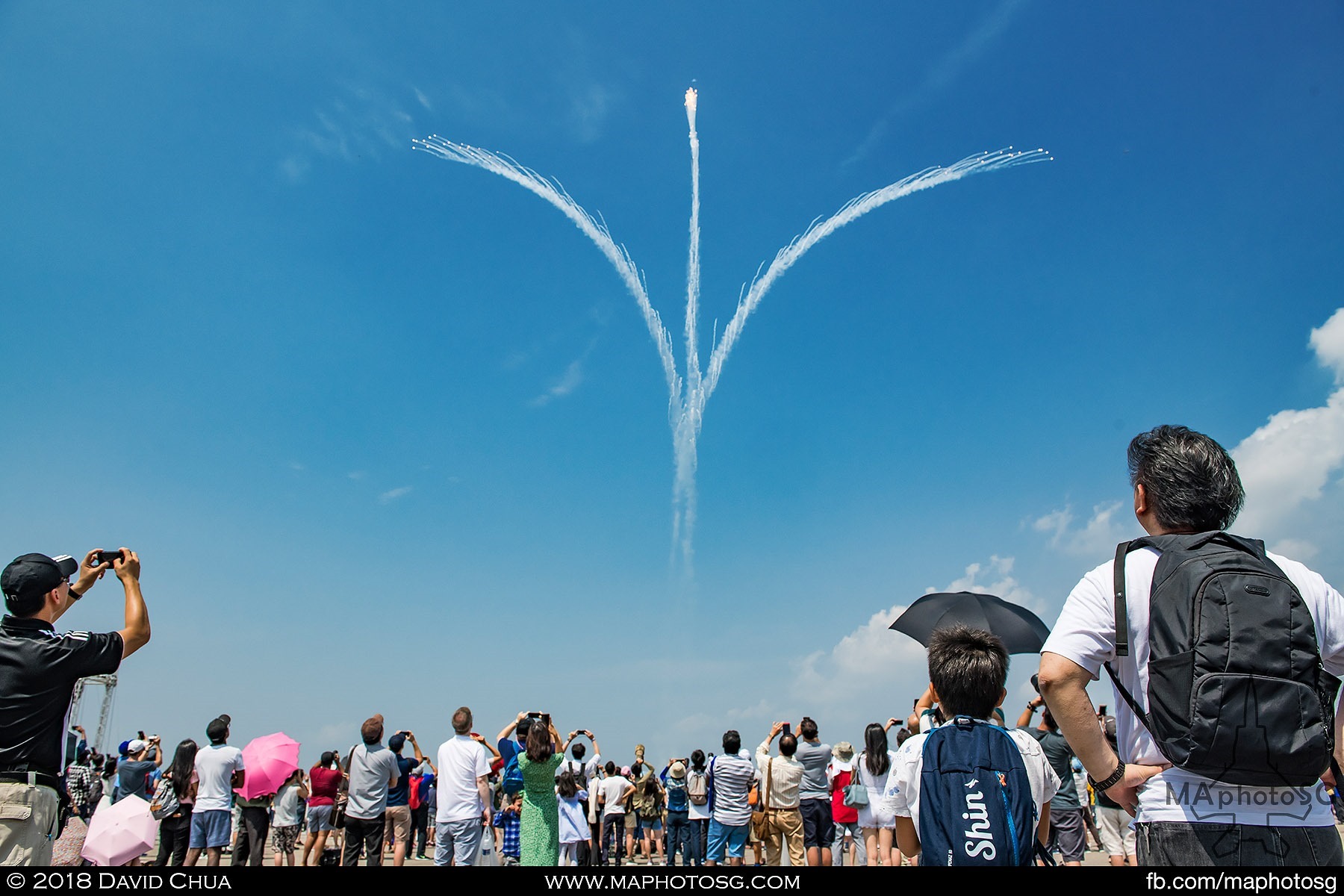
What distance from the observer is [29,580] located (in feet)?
14.5

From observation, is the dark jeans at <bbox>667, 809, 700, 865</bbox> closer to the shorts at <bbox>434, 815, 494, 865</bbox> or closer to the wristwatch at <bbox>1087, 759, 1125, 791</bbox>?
the shorts at <bbox>434, 815, 494, 865</bbox>

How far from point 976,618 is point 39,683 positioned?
7.51 m

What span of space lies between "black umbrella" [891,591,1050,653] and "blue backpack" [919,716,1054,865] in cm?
417

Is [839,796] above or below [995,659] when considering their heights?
below

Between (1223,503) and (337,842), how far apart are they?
18.2 metres

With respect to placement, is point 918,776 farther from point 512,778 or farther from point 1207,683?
point 512,778

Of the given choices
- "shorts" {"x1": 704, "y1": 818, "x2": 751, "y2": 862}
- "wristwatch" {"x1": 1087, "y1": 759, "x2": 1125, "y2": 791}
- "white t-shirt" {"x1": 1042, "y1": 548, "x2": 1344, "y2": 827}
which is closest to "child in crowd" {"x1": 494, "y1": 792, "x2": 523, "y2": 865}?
"shorts" {"x1": 704, "y1": 818, "x2": 751, "y2": 862}

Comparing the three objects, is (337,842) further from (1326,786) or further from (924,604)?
(1326,786)

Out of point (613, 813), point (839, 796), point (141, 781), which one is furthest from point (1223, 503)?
point (613, 813)

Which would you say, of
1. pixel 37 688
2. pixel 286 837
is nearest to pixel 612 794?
pixel 286 837

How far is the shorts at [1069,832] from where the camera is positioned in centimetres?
1031

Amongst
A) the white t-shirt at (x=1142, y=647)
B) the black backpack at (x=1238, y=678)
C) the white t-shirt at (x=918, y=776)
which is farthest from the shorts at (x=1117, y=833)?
the black backpack at (x=1238, y=678)

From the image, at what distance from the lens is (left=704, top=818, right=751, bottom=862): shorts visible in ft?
38.8
